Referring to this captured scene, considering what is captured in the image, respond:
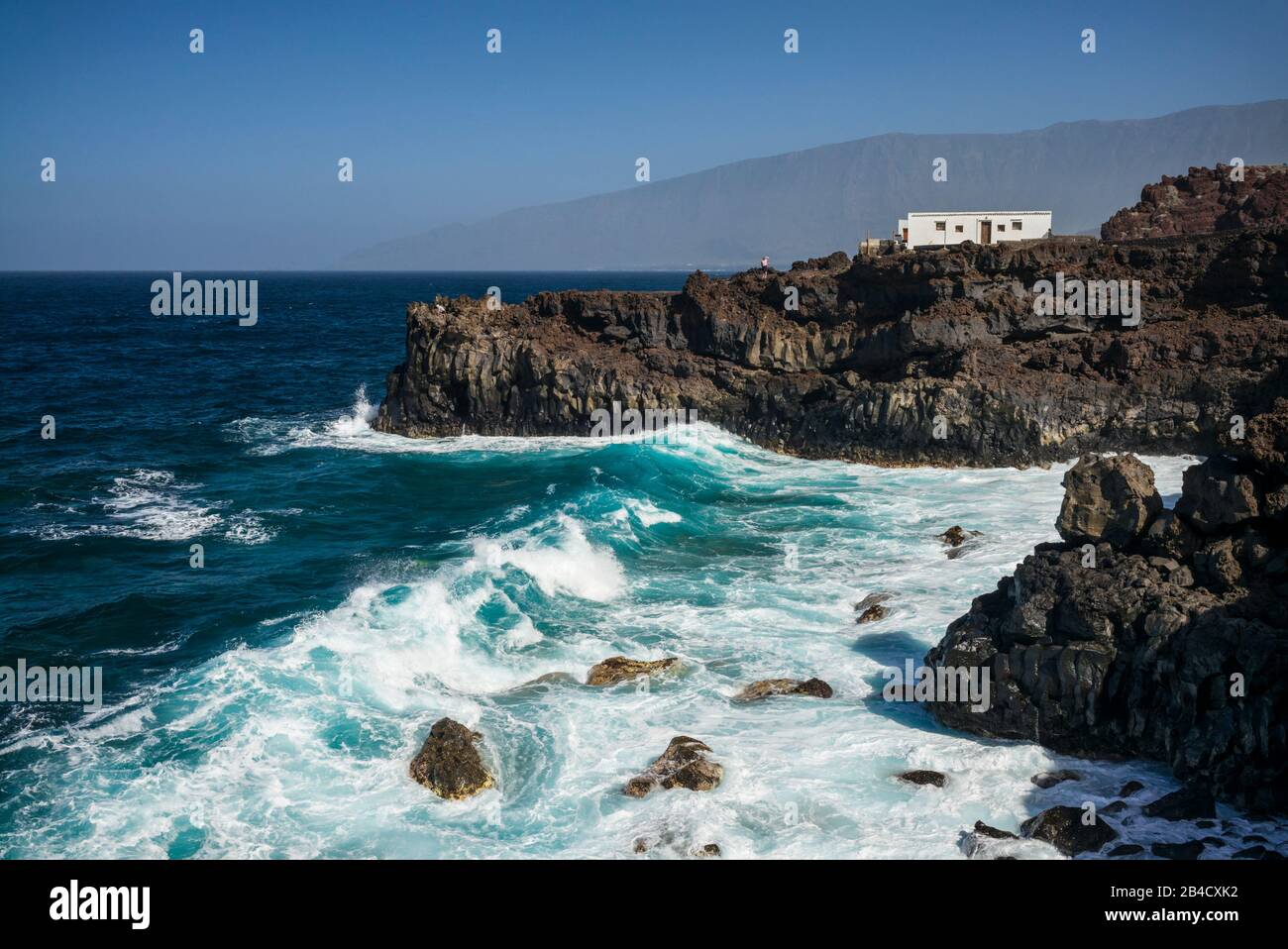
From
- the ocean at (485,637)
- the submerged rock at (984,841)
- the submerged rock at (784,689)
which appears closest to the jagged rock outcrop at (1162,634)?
the ocean at (485,637)

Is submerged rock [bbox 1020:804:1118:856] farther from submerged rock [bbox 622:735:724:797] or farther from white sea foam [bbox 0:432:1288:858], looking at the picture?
submerged rock [bbox 622:735:724:797]

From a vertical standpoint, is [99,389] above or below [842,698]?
above

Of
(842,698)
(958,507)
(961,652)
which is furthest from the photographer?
(958,507)

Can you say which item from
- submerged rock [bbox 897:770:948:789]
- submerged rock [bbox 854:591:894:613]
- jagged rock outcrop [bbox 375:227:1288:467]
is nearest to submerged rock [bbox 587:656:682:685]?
submerged rock [bbox 854:591:894:613]

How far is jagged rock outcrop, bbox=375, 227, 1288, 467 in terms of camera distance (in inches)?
1583

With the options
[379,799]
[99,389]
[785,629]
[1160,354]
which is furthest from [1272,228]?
[99,389]

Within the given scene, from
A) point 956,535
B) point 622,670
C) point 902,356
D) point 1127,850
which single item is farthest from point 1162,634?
point 902,356

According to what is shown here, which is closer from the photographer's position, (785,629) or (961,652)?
(961,652)

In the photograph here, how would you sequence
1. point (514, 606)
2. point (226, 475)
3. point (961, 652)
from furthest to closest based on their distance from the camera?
point (226, 475), point (514, 606), point (961, 652)

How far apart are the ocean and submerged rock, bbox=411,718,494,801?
1.03 ft

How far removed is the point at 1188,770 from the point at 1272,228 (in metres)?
34.6

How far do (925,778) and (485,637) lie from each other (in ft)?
36.7
